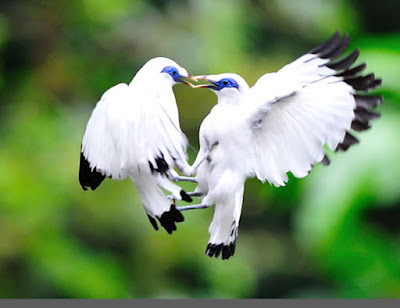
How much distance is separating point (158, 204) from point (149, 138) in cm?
10

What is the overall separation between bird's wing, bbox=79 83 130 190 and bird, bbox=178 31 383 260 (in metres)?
0.11

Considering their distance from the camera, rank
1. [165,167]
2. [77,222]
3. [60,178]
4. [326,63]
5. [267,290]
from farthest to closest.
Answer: [267,290], [77,222], [60,178], [326,63], [165,167]

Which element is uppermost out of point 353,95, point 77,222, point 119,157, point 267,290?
point 353,95

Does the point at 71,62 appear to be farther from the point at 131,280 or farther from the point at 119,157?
the point at 119,157

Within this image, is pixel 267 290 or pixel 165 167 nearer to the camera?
pixel 165 167

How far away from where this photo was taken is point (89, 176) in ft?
4.04

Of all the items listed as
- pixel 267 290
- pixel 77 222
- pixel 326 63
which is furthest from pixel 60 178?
pixel 326 63

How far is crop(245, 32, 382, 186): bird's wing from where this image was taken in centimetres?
115

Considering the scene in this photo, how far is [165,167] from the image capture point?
3.64 feet

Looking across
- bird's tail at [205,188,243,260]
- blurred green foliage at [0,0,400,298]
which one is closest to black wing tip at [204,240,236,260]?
bird's tail at [205,188,243,260]

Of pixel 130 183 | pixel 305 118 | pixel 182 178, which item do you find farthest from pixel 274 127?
pixel 130 183

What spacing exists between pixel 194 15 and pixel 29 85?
2.26 ft

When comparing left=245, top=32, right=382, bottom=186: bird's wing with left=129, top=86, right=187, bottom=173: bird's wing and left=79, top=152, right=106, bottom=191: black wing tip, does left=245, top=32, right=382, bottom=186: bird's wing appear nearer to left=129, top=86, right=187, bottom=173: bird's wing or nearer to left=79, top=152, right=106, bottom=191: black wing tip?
left=129, top=86, right=187, bottom=173: bird's wing

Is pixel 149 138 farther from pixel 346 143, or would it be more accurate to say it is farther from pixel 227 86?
pixel 346 143
